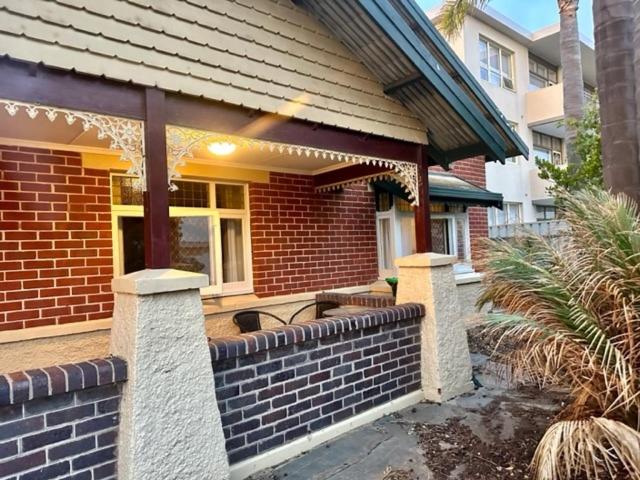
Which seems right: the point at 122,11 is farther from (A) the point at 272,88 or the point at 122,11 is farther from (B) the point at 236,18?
(A) the point at 272,88

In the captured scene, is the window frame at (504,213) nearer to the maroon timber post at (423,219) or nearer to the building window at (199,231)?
the maroon timber post at (423,219)

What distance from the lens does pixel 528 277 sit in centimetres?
338

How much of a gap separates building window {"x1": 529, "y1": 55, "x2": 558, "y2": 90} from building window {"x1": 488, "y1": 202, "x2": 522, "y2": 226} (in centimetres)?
501

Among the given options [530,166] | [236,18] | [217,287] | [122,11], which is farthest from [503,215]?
[122,11]

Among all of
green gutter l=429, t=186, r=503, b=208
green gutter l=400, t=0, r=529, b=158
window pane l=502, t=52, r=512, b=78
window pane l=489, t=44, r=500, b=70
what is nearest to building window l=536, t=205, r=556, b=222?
window pane l=502, t=52, r=512, b=78

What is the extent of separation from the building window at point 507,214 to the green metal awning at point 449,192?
5475mm

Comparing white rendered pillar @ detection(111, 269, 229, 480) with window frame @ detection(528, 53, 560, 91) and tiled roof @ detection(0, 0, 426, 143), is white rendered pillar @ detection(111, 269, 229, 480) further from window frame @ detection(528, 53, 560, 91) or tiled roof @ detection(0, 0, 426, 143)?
window frame @ detection(528, 53, 560, 91)

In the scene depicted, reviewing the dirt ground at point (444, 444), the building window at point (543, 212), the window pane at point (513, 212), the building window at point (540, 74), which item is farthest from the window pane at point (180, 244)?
the building window at point (540, 74)

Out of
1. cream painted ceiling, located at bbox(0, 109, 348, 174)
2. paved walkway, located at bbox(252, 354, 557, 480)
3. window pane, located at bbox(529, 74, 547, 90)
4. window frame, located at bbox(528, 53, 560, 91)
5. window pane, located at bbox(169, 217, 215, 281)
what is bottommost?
paved walkway, located at bbox(252, 354, 557, 480)

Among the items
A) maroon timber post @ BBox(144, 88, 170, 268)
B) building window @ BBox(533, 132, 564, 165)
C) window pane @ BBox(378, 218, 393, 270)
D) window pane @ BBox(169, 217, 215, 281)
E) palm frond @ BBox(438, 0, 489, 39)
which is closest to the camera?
maroon timber post @ BBox(144, 88, 170, 268)

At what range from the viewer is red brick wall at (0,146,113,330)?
13.5 ft

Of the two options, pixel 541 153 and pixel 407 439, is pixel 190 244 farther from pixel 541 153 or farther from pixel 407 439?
pixel 541 153

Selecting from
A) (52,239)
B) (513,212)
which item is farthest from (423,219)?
(513,212)

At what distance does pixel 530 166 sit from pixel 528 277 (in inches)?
553
